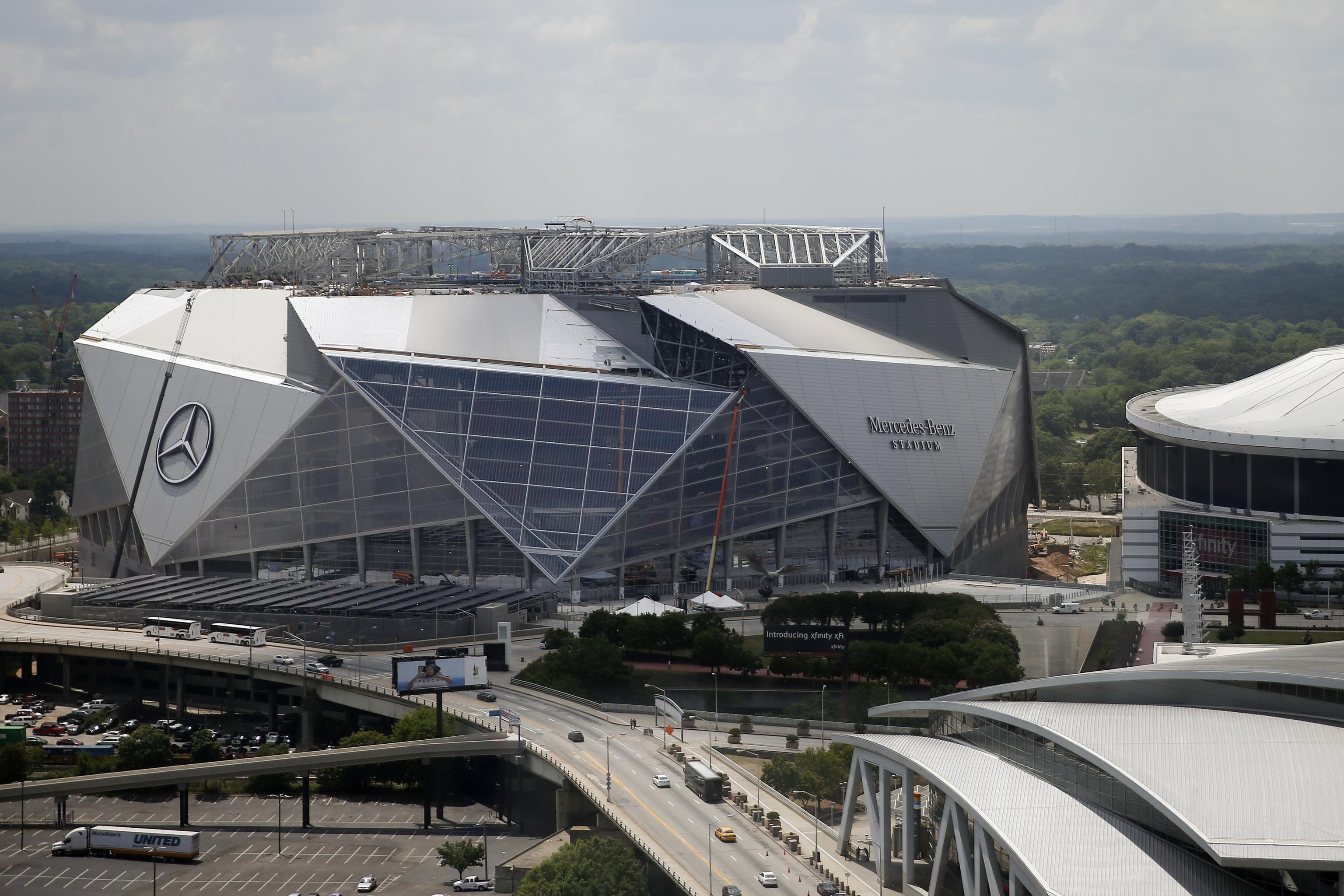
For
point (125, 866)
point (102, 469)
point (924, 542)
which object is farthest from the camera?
point (102, 469)

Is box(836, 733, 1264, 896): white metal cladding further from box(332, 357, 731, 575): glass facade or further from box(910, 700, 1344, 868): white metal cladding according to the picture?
box(332, 357, 731, 575): glass facade

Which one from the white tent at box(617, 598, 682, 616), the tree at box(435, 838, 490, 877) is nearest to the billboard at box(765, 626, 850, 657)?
the white tent at box(617, 598, 682, 616)

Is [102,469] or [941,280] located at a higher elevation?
[941,280]

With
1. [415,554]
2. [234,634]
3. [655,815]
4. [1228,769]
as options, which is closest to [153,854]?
[655,815]

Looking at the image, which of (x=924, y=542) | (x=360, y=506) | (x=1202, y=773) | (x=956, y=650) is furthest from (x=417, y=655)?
(x=1202, y=773)

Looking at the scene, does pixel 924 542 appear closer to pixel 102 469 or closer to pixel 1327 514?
pixel 1327 514

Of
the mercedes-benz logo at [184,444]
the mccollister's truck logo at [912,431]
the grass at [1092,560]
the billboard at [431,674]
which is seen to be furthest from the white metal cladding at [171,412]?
the grass at [1092,560]
